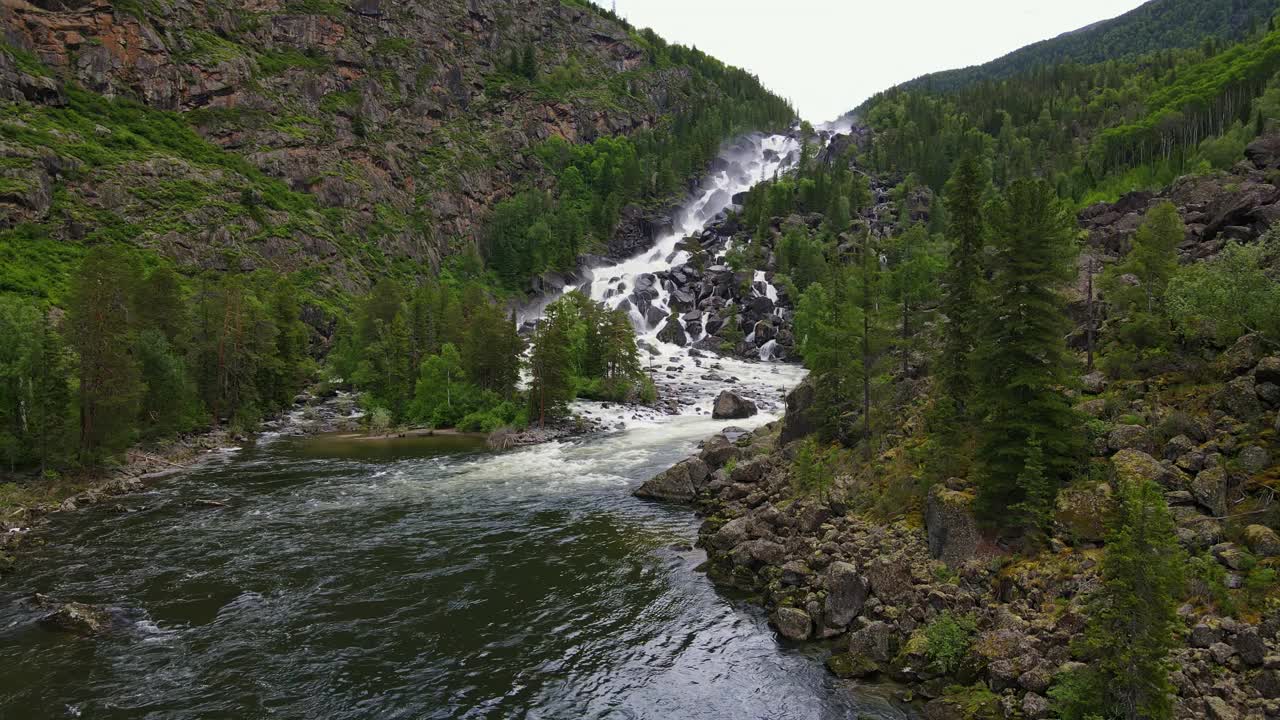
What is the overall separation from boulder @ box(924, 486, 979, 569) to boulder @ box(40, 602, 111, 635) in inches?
1119

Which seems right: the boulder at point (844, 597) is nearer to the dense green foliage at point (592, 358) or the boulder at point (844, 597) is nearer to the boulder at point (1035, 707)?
the boulder at point (1035, 707)

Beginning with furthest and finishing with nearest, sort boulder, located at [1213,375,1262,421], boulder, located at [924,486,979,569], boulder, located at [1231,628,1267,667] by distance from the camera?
boulder, located at [924,486,979,569], boulder, located at [1213,375,1262,421], boulder, located at [1231,628,1267,667]

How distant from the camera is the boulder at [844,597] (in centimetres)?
2017

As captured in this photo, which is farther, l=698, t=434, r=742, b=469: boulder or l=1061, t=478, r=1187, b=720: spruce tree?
l=698, t=434, r=742, b=469: boulder

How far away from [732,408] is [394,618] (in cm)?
4741

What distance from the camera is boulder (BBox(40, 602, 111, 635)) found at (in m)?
20.8

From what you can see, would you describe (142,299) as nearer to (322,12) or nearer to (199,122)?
(199,122)

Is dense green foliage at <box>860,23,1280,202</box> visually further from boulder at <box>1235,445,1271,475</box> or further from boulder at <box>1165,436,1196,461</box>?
boulder at <box>1235,445,1271,475</box>

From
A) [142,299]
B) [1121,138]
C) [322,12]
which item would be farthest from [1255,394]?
[322,12]

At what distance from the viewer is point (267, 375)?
69.1m

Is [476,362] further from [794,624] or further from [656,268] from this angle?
[656,268]

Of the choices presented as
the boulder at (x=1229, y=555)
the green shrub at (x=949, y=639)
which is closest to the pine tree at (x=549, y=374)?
the green shrub at (x=949, y=639)

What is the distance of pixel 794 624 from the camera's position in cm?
2048

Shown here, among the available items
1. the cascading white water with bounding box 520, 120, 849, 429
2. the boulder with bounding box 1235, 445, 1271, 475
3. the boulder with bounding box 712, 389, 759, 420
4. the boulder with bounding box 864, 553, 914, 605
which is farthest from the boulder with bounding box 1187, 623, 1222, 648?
the cascading white water with bounding box 520, 120, 849, 429
